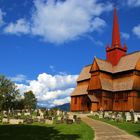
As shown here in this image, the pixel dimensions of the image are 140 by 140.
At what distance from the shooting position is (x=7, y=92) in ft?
231

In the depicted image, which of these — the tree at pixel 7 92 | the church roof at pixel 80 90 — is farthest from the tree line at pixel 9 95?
the church roof at pixel 80 90

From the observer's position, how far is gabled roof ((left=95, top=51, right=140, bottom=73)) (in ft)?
218

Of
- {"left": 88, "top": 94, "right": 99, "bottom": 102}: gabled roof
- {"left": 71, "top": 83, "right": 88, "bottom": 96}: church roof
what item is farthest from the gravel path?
{"left": 71, "top": 83, "right": 88, "bottom": 96}: church roof

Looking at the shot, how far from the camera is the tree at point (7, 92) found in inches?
2741

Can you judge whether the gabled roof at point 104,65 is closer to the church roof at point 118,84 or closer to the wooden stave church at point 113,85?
the wooden stave church at point 113,85

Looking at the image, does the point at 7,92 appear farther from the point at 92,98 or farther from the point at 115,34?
the point at 115,34

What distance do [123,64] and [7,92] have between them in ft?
93.2

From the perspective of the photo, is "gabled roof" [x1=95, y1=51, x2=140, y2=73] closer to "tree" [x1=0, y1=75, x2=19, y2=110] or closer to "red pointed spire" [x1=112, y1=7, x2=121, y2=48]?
"red pointed spire" [x1=112, y1=7, x2=121, y2=48]

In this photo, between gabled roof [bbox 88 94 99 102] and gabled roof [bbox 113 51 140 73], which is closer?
gabled roof [bbox 88 94 99 102]

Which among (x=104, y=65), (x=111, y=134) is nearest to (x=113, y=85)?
(x=104, y=65)

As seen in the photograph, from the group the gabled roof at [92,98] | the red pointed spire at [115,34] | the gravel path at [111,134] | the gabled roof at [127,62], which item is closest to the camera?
the gravel path at [111,134]

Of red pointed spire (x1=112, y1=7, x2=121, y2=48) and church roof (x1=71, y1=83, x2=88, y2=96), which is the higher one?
red pointed spire (x1=112, y1=7, x2=121, y2=48)

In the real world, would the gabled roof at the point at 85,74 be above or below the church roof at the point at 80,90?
above

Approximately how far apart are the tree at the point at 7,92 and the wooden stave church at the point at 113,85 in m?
15.3
